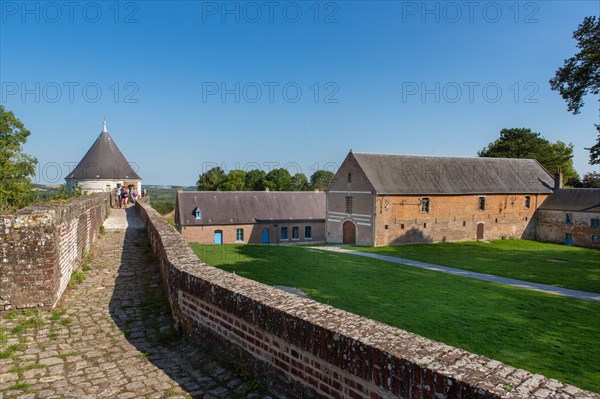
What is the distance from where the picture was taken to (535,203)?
4009cm

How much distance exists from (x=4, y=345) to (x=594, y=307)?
17505 mm

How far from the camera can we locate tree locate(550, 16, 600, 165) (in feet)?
58.2

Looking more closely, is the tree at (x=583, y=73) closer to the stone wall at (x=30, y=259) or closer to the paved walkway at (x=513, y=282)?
the paved walkway at (x=513, y=282)

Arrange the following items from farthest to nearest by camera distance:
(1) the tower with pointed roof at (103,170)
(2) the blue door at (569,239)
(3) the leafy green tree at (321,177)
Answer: (3) the leafy green tree at (321,177) → (1) the tower with pointed roof at (103,170) → (2) the blue door at (569,239)

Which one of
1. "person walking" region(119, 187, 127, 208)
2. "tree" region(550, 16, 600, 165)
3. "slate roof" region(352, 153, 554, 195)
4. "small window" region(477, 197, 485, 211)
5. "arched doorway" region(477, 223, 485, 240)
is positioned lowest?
"arched doorway" region(477, 223, 485, 240)

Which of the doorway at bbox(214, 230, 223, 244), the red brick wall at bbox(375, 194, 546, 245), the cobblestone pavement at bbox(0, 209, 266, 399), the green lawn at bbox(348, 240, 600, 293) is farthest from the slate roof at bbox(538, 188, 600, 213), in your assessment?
the cobblestone pavement at bbox(0, 209, 266, 399)

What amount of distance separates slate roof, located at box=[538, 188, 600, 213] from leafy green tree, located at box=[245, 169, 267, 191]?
4515 centimetres

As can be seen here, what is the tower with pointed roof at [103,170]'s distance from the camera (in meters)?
39.8

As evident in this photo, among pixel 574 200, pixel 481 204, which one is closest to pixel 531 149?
pixel 574 200

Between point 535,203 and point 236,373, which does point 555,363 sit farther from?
point 535,203

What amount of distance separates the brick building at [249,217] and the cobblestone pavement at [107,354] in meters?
31.3

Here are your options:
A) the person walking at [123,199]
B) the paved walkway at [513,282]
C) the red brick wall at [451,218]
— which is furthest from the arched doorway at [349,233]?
the person walking at [123,199]

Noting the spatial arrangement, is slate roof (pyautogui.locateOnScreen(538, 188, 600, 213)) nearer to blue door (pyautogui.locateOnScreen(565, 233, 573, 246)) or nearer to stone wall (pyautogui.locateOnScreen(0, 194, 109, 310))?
blue door (pyautogui.locateOnScreen(565, 233, 573, 246))

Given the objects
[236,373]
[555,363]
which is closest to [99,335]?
[236,373]
